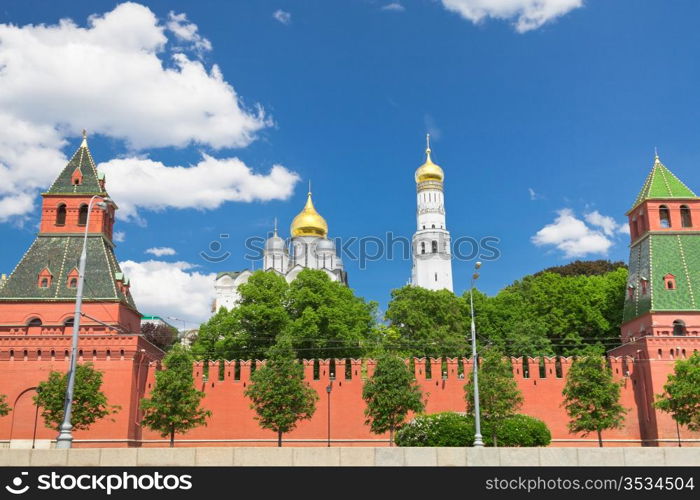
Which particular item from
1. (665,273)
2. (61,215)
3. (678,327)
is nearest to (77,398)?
(61,215)

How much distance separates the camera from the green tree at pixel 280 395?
3612 cm

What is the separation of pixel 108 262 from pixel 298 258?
4528cm

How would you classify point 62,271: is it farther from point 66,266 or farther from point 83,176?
point 83,176

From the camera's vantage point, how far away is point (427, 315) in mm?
53594

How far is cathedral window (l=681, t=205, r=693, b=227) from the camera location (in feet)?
136

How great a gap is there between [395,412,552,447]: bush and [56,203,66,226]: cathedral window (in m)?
24.0

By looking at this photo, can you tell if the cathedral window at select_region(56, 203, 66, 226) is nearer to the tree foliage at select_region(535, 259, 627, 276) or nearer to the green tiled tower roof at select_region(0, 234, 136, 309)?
the green tiled tower roof at select_region(0, 234, 136, 309)

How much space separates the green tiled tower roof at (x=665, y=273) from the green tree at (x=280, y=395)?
19.6m

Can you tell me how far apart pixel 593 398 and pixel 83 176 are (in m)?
31.1

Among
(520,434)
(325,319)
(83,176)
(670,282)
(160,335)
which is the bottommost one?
(520,434)

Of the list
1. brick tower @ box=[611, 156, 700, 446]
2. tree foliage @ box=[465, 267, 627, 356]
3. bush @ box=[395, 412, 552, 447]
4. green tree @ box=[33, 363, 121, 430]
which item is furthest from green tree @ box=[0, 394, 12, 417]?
brick tower @ box=[611, 156, 700, 446]

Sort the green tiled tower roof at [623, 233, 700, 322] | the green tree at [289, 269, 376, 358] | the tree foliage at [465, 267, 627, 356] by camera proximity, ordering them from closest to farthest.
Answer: the green tiled tower roof at [623, 233, 700, 322] < the green tree at [289, 269, 376, 358] < the tree foliage at [465, 267, 627, 356]
